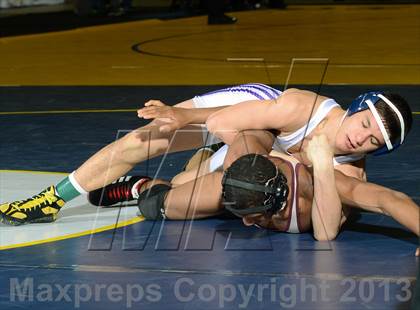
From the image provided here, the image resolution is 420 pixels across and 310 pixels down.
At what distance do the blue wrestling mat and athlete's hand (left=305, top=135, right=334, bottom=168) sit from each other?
378 mm

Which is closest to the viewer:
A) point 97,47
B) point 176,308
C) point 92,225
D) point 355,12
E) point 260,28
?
point 176,308

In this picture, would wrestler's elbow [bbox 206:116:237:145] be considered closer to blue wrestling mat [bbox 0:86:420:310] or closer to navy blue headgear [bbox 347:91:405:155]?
blue wrestling mat [bbox 0:86:420:310]

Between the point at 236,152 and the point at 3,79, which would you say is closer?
the point at 236,152

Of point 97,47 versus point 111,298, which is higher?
point 111,298

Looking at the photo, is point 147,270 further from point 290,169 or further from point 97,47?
point 97,47

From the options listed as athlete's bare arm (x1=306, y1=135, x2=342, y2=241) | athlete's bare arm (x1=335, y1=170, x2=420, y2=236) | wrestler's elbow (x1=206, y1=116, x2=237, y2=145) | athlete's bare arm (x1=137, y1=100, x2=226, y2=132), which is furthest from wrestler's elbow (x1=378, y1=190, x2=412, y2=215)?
athlete's bare arm (x1=137, y1=100, x2=226, y2=132)

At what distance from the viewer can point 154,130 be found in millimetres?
5469

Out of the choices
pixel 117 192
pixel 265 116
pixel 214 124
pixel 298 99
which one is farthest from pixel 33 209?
pixel 298 99

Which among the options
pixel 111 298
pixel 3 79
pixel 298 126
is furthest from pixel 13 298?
pixel 3 79

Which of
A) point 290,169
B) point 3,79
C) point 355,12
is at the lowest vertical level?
point 355,12

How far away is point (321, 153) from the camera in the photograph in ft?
15.9

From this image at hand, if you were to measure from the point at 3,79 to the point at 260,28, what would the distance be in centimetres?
688

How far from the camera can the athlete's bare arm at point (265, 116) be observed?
5.12 m

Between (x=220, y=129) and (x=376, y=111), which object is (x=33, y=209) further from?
(x=376, y=111)
